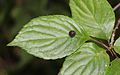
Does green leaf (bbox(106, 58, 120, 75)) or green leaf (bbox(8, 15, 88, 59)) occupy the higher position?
green leaf (bbox(8, 15, 88, 59))

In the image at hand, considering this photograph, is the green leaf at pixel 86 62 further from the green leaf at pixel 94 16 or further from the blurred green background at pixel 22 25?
the blurred green background at pixel 22 25

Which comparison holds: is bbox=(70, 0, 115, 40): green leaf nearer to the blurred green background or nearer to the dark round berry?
the dark round berry

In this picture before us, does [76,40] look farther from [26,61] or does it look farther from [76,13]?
[26,61]

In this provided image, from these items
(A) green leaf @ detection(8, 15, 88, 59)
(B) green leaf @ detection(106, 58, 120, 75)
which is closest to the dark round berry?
(A) green leaf @ detection(8, 15, 88, 59)

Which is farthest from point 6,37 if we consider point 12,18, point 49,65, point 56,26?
point 56,26

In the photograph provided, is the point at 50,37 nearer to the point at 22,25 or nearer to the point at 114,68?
the point at 114,68

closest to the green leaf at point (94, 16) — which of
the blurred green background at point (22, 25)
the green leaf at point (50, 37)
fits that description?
the green leaf at point (50, 37)
